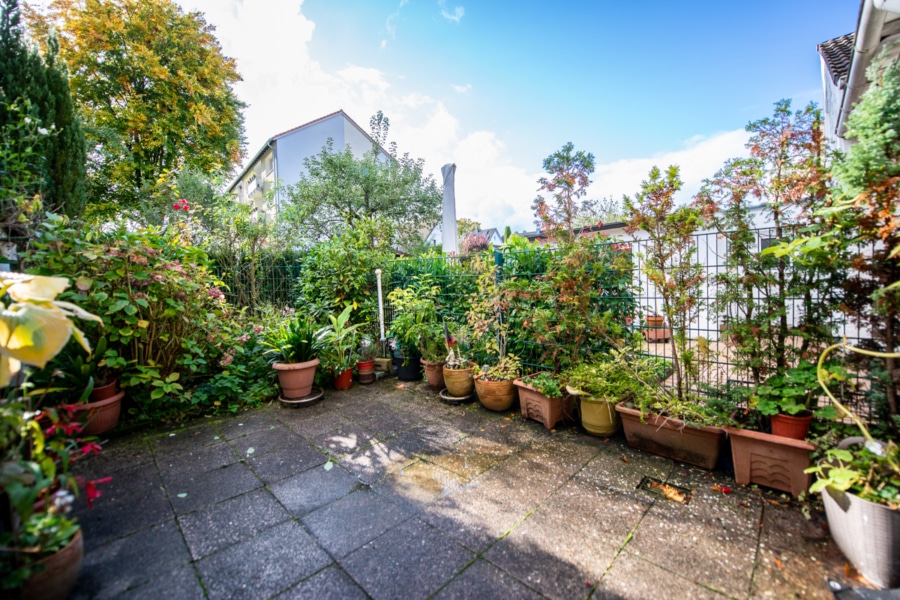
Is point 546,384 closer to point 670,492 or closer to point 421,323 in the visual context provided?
point 670,492

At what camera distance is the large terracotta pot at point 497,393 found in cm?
327

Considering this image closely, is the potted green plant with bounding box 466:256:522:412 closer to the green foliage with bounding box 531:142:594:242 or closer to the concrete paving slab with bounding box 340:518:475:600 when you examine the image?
the green foliage with bounding box 531:142:594:242

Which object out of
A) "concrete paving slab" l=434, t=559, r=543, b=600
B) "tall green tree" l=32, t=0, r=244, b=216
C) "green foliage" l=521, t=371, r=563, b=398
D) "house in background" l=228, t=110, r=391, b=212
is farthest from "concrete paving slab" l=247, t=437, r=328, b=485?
"house in background" l=228, t=110, r=391, b=212

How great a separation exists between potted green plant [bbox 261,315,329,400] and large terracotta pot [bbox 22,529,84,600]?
6.94 feet

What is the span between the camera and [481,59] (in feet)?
15.6

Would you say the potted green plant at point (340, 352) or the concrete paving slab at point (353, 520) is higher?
the potted green plant at point (340, 352)

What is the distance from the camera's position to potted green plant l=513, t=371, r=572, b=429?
9.55 ft

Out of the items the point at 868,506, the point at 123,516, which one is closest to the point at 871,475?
the point at 868,506

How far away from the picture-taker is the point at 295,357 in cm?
364

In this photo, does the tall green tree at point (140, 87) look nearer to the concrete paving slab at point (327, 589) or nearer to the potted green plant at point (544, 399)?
the potted green plant at point (544, 399)

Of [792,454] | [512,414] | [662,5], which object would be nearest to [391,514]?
[512,414]

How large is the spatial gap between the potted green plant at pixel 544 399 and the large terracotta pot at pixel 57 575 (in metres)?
2.71

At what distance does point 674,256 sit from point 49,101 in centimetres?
800

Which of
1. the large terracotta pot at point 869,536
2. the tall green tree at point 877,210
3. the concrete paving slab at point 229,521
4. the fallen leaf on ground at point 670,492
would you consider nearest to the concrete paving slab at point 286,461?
A: the concrete paving slab at point 229,521
